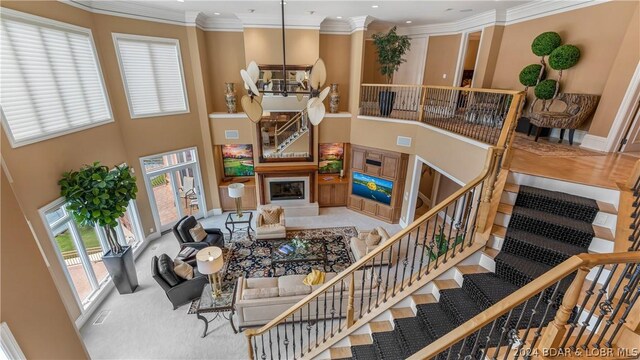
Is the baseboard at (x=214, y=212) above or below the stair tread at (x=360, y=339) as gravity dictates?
below

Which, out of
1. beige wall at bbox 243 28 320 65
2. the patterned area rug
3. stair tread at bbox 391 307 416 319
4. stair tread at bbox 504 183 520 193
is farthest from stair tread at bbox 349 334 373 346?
beige wall at bbox 243 28 320 65

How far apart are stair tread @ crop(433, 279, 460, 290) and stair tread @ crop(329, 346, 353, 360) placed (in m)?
1.48

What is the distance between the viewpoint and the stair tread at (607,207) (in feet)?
9.91

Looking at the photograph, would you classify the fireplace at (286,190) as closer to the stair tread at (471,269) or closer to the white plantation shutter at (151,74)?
the white plantation shutter at (151,74)

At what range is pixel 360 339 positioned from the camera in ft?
11.7

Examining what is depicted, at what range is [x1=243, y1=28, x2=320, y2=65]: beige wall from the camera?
7.48 meters

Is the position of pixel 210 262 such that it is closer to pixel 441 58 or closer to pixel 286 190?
pixel 286 190

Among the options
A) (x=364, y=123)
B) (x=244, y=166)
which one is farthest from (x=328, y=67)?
(x=244, y=166)

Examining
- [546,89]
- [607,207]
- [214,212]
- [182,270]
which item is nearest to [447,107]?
[546,89]

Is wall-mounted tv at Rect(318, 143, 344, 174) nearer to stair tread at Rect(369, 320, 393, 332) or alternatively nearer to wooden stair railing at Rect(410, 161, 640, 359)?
stair tread at Rect(369, 320, 393, 332)

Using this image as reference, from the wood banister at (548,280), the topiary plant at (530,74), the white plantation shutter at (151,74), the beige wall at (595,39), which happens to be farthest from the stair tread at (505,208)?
the white plantation shutter at (151,74)

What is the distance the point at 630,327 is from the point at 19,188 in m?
7.18

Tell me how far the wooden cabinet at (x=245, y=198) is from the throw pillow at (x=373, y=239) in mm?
4273

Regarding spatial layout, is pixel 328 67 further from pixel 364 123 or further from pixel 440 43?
pixel 440 43
